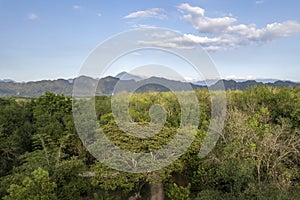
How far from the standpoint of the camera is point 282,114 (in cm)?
2577

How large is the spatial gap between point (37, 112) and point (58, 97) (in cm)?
305

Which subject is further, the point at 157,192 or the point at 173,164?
the point at 157,192

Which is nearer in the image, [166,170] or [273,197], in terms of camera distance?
[273,197]

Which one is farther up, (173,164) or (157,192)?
(173,164)

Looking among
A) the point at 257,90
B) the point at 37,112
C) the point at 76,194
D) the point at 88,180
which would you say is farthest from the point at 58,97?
the point at 257,90

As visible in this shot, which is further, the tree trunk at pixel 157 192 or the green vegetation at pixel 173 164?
the tree trunk at pixel 157 192

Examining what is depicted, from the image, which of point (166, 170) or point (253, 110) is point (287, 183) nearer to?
point (166, 170)

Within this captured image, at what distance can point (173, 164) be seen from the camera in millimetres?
17438

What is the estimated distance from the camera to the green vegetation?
14.2 m

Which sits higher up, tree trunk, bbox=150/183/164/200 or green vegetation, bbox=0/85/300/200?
green vegetation, bbox=0/85/300/200

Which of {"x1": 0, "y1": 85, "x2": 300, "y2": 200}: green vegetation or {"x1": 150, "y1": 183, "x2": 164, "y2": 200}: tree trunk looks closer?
{"x1": 0, "y1": 85, "x2": 300, "y2": 200}: green vegetation

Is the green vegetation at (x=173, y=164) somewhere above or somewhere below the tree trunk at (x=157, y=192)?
above

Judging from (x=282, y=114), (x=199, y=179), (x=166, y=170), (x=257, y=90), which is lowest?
(x=199, y=179)

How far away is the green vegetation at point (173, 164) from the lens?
14.2 meters
